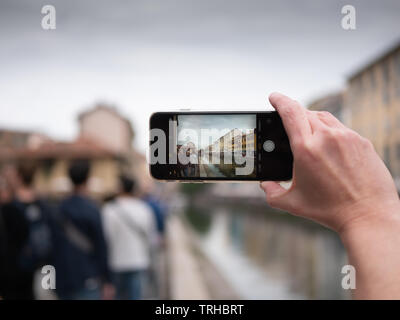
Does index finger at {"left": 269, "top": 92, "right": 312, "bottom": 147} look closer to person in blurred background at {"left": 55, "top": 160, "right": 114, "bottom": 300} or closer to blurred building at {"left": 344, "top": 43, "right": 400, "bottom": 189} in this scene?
person in blurred background at {"left": 55, "top": 160, "right": 114, "bottom": 300}

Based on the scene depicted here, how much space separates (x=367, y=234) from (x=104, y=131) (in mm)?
42869

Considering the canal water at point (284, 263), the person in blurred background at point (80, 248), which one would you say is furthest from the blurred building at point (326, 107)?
the canal water at point (284, 263)

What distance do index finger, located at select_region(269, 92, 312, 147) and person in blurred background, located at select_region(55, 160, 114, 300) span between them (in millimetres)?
2560

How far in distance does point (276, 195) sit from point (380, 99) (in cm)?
3303

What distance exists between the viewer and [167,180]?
118cm

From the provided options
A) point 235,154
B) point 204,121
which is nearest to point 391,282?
point 235,154

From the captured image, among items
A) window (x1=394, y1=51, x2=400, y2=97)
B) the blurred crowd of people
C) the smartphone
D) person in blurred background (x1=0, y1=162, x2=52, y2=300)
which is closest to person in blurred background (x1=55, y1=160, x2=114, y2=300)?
the blurred crowd of people

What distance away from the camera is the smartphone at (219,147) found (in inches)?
43.1

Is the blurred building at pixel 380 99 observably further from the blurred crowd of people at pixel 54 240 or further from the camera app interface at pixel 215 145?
the camera app interface at pixel 215 145

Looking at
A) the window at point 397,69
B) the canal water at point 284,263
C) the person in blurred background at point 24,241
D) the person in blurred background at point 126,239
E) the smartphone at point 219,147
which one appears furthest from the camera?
the window at point 397,69
